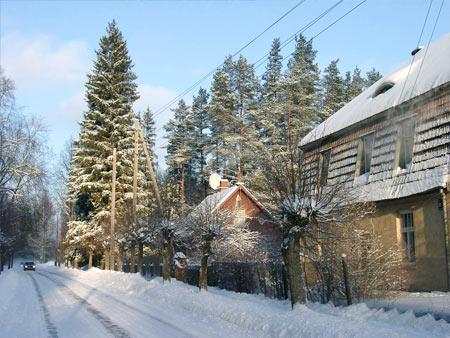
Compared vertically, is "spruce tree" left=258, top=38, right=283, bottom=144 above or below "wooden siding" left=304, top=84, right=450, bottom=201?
above

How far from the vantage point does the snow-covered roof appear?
17.0m

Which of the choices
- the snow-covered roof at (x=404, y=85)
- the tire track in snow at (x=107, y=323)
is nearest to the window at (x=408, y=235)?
the snow-covered roof at (x=404, y=85)

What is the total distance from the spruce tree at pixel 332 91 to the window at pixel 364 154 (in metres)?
23.8

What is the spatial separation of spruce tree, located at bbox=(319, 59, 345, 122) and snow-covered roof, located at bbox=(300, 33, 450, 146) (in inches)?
839

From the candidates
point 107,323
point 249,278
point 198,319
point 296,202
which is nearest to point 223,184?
point 249,278

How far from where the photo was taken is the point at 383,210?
63.4 ft

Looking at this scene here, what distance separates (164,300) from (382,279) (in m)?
7.22

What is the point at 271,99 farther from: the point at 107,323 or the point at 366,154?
the point at 107,323

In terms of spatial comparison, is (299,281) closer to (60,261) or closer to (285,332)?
(285,332)

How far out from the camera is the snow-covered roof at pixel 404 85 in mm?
17016

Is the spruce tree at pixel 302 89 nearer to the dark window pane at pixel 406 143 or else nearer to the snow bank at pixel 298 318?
the dark window pane at pixel 406 143

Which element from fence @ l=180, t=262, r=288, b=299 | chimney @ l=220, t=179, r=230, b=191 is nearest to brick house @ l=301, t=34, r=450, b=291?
fence @ l=180, t=262, r=288, b=299

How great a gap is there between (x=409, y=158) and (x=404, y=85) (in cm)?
281

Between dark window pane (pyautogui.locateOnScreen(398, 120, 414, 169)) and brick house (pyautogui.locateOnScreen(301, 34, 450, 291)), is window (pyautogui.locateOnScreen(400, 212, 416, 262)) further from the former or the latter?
dark window pane (pyautogui.locateOnScreen(398, 120, 414, 169))
